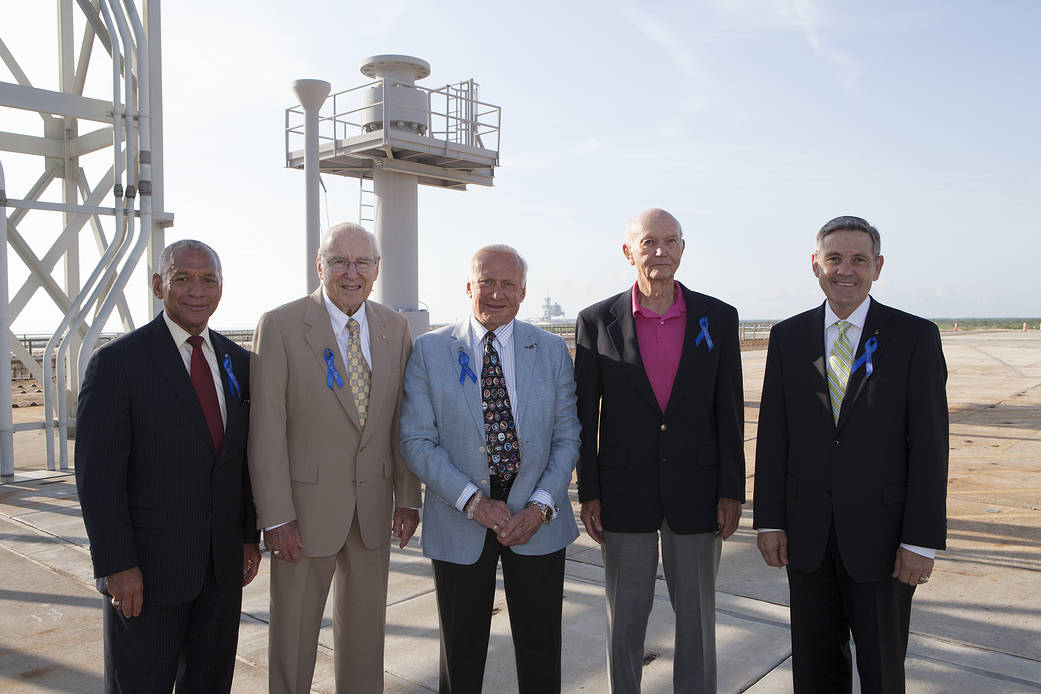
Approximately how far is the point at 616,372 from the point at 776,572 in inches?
106

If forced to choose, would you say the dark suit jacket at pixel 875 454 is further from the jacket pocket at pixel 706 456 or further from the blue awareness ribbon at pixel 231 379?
the blue awareness ribbon at pixel 231 379

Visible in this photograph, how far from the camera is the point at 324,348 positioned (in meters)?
3.25

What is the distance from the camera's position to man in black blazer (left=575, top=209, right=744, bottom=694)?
10.6 feet

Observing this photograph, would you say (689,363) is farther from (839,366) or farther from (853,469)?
(853,469)

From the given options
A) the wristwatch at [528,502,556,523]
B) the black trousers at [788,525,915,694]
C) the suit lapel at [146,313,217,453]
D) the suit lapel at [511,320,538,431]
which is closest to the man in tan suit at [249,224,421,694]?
the suit lapel at [146,313,217,453]

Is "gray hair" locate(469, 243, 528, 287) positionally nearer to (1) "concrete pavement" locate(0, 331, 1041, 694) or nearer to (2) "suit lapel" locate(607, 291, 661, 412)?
(2) "suit lapel" locate(607, 291, 661, 412)

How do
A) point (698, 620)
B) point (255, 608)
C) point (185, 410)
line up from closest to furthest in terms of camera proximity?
point (185, 410)
point (698, 620)
point (255, 608)

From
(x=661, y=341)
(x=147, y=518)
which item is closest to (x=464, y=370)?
(x=661, y=341)

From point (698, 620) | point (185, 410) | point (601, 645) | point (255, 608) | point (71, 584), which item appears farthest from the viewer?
point (71, 584)

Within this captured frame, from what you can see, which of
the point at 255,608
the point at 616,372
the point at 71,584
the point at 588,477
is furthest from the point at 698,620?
the point at 71,584

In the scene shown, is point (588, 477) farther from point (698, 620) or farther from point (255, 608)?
point (255, 608)

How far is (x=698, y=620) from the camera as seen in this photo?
324 centimetres

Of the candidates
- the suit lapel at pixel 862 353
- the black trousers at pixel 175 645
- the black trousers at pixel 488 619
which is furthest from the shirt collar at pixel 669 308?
the black trousers at pixel 175 645

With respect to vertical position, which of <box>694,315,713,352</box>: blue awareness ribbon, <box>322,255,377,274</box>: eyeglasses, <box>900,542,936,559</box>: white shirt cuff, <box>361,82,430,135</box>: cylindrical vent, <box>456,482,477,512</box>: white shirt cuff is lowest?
<box>900,542,936,559</box>: white shirt cuff
